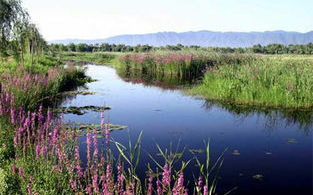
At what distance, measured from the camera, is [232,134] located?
1195cm

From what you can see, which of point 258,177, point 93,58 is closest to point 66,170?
point 258,177

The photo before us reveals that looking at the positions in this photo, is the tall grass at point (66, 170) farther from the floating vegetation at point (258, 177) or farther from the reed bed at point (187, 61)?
the reed bed at point (187, 61)

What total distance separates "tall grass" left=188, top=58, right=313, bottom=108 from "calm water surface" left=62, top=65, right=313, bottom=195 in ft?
5.26

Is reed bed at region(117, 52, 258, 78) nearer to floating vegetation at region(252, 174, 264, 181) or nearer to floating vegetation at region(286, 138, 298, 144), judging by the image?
floating vegetation at region(286, 138, 298, 144)

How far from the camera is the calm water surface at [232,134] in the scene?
8.15m

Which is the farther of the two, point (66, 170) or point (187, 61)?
point (187, 61)

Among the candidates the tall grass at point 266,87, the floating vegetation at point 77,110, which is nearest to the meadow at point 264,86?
the tall grass at point 266,87

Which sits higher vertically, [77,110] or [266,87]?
[266,87]

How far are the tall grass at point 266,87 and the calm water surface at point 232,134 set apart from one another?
1603mm

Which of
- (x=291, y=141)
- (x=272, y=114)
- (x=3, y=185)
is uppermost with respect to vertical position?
(x=3, y=185)

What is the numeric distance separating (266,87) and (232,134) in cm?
706

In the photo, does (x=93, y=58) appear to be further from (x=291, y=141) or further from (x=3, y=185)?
(x=3, y=185)

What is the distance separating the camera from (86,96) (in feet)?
66.5

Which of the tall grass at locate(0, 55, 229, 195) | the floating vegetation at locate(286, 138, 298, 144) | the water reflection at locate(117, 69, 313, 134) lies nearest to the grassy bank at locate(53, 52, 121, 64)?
the water reflection at locate(117, 69, 313, 134)
